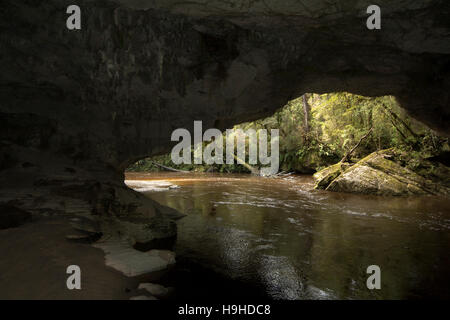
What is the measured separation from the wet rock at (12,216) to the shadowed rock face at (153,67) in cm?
28

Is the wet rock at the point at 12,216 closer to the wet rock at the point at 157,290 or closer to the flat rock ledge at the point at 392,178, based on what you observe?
the wet rock at the point at 157,290

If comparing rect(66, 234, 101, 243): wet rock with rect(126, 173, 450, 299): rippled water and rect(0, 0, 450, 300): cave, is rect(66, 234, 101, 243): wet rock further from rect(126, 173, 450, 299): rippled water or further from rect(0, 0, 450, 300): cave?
rect(126, 173, 450, 299): rippled water

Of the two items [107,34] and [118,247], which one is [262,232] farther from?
[107,34]

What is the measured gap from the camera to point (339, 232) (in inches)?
211

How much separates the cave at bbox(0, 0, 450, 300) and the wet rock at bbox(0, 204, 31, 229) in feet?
0.42

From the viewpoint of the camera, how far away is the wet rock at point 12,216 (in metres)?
3.83

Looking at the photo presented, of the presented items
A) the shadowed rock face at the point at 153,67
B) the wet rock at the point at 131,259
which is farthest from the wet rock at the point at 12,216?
the wet rock at the point at 131,259

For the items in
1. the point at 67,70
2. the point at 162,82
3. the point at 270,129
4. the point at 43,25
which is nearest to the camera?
the point at 43,25

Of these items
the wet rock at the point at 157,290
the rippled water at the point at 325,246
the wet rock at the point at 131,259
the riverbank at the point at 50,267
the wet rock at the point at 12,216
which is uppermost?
the wet rock at the point at 12,216

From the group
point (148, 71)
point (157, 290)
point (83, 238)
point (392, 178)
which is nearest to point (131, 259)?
point (157, 290)

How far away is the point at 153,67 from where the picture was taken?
5578 millimetres

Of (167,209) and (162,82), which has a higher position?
(162,82)

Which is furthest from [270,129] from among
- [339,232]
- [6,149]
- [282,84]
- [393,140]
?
[6,149]

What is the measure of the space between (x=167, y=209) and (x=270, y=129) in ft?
63.4
